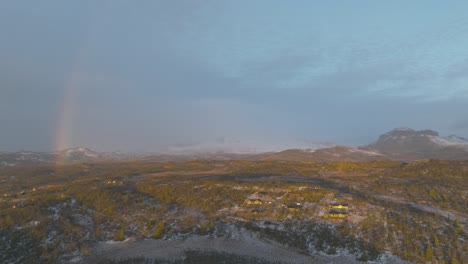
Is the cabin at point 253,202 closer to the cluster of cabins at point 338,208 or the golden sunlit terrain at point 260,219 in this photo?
the golden sunlit terrain at point 260,219

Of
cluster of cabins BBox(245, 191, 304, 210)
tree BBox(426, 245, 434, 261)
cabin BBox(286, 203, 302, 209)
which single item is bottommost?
tree BBox(426, 245, 434, 261)

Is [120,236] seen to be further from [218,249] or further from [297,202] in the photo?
[297,202]

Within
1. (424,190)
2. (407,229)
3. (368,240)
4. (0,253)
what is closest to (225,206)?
(368,240)

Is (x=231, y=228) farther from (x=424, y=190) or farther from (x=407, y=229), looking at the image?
(x=424, y=190)

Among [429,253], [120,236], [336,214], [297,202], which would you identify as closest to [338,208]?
[336,214]

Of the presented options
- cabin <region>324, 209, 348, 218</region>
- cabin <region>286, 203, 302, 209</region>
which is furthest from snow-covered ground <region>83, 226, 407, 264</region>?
cabin <region>286, 203, 302, 209</region>

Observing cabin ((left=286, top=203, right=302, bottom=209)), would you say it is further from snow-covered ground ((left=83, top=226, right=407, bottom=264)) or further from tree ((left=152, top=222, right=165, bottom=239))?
tree ((left=152, top=222, right=165, bottom=239))

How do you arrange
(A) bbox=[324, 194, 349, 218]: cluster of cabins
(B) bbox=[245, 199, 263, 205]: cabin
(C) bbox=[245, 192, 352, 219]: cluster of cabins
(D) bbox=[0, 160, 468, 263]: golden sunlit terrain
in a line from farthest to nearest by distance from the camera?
1. (B) bbox=[245, 199, 263, 205]: cabin
2. (C) bbox=[245, 192, 352, 219]: cluster of cabins
3. (A) bbox=[324, 194, 349, 218]: cluster of cabins
4. (D) bbox=[0, 160, 468, 263]: golden sunlit terrain

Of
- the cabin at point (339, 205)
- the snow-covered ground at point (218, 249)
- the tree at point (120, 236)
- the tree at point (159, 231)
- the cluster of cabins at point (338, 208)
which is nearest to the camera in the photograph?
the snow-covered ground at point (218, 249)

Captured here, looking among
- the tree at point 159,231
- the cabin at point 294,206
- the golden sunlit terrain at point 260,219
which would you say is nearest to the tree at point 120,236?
the golden sunlit terrain at point 260,219

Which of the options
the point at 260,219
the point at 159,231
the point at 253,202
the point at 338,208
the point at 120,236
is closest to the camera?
the point at 120,236

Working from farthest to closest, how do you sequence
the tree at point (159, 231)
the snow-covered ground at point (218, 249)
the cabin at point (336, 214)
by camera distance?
the cabin at point (336, 214) < the tree at point (159, 231) < the snow-covered ground at point (218, 249)
